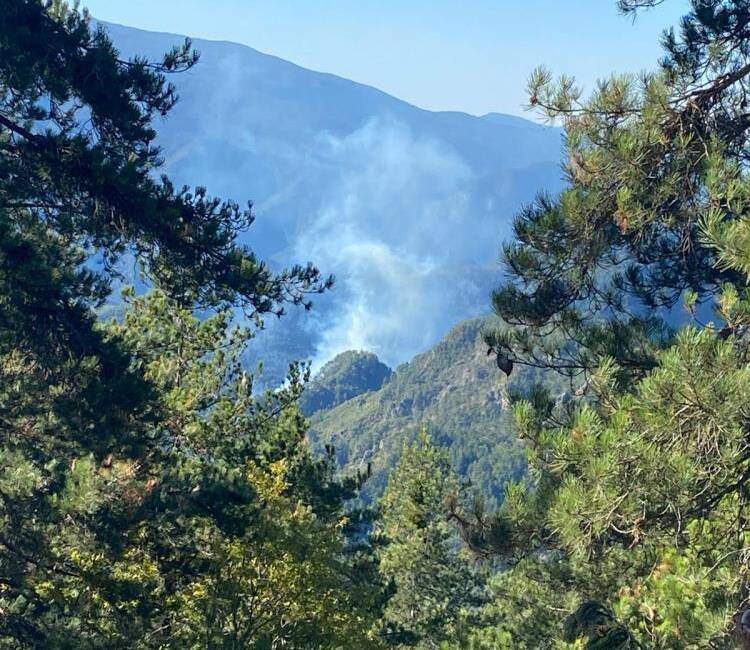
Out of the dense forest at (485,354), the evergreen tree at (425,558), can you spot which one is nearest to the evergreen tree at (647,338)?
the dense forest at (485,354)

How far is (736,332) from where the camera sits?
19.0ft

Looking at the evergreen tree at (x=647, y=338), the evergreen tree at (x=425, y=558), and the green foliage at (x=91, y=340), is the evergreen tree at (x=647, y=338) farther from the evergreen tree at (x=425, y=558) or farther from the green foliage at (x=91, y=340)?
the evergreen tree at (x=425, y=558)

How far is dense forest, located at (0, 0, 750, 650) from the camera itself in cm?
553

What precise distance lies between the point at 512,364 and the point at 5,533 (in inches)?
241

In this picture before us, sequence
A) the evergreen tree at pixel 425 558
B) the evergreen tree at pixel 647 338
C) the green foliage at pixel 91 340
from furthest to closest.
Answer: the evergreen tree at pixel 425 558 < the green foliage at pixel 91 340 < the evergreen tree at pixel 647 338

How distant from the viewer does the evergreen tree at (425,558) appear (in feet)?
94.5

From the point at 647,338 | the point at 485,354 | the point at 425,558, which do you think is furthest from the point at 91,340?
the point at 425,558

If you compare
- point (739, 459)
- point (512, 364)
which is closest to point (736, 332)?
point (739, 459)

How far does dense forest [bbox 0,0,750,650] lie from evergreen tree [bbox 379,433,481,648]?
690 inches

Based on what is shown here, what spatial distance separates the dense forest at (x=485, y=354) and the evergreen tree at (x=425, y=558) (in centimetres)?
1751

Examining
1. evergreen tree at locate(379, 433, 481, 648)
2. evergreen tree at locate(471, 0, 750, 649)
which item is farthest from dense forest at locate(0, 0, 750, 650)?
evergreen tree at locate(379, 433, 481, 648)

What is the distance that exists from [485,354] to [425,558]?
23.1m

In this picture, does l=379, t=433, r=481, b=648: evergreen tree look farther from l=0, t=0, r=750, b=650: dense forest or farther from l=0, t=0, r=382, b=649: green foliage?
l=0, t=0, r=382, b=649: green foliage

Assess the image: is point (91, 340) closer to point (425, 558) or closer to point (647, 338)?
point (647, 338)
